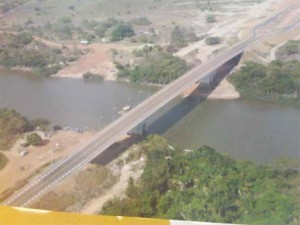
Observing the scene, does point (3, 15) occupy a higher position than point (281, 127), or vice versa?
point (3, 15)

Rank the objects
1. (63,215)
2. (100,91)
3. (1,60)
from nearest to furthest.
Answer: (63,215), (100,91), (1,60)

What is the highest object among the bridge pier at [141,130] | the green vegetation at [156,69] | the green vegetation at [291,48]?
the green vegetation at [291,48]

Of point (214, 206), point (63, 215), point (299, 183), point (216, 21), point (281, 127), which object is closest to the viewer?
point (63, 215)

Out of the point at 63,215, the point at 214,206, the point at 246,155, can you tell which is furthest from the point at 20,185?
the point at 63,215

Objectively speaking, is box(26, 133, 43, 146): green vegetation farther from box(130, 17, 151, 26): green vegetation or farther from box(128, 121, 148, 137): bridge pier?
box(130, 17, 151, 26): green vegetation

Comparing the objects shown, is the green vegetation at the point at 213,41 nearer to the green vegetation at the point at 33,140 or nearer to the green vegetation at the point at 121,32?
the green vegetation at the point at 121,32

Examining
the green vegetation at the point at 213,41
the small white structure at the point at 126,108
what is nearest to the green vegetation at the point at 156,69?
the green vegetation at the point at 213,41

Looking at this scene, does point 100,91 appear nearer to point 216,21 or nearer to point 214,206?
point 216,21

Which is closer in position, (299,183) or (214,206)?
(214,206)
